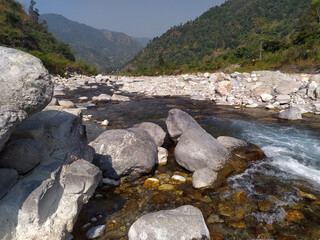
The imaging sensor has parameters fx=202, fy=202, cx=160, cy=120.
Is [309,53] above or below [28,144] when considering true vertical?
above

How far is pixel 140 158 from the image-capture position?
5160 millimetres

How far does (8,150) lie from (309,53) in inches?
1246

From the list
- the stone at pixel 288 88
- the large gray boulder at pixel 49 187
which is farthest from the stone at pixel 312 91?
the large gray boulder at pixel 49 187

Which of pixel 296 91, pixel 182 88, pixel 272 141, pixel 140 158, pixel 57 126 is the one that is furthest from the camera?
pixel 182 88

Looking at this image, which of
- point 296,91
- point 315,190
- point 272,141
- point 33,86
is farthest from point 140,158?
point 296,91

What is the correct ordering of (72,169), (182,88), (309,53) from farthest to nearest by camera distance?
(309,53) < (182,88) < (72,169)

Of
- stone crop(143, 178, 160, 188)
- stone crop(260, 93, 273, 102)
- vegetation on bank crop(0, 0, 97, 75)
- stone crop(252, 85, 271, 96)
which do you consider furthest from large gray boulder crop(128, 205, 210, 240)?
vegetation on bank crop(0, 0, 97, 75)

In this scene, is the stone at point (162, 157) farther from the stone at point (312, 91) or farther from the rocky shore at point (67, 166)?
the stone at point (312, 91)

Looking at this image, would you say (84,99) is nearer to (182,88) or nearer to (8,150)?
(182,88)

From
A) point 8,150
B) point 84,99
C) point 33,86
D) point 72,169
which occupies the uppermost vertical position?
point 33,86

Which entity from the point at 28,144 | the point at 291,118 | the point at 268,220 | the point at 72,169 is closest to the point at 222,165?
the point at 268,220

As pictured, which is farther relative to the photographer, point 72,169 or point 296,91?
point 296,91

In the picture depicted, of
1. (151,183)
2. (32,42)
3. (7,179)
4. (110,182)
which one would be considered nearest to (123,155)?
(110,182)

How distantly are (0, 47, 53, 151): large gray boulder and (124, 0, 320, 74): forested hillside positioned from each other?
29.1m
